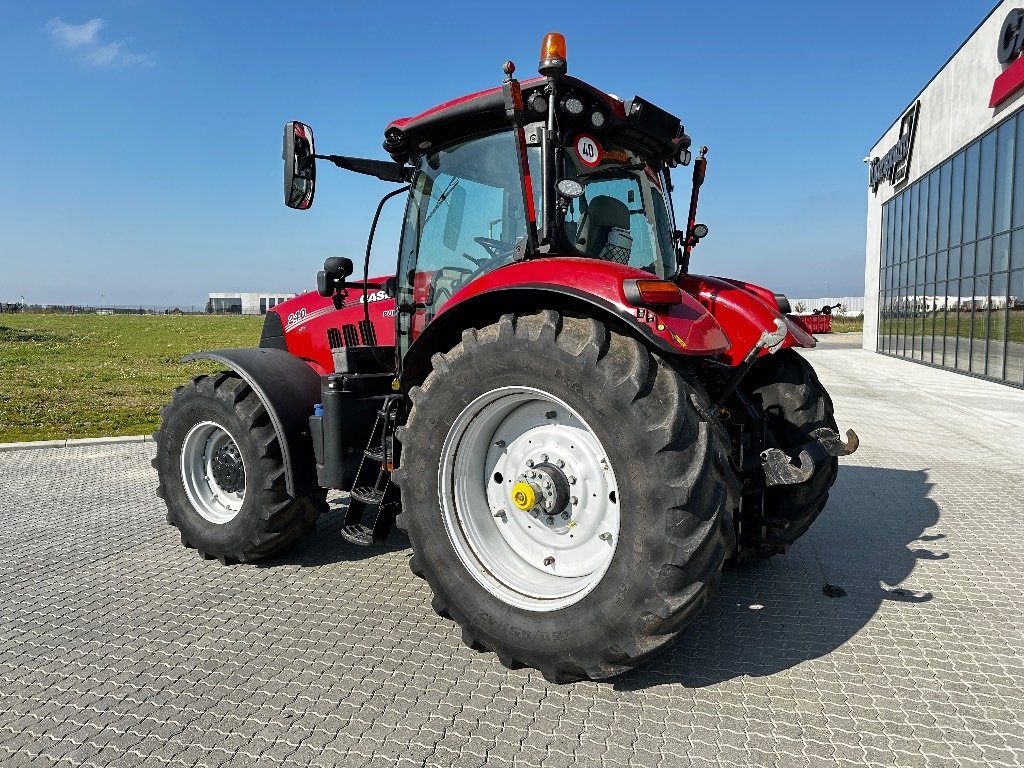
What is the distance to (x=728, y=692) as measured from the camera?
2.82 metres

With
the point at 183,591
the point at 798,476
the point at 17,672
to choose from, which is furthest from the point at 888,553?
the point at 17,672

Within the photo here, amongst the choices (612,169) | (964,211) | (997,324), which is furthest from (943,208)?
(612,169)

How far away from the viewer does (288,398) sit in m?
4.18

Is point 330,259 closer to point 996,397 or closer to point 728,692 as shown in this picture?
point 728,692

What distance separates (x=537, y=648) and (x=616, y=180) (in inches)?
90.8

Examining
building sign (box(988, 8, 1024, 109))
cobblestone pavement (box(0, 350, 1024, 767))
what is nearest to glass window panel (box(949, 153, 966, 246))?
building sign (box(988, 8, 1024, 109))

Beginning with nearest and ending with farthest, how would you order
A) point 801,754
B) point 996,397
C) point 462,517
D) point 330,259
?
point 801,754
point 462,517
point 330,259
point 996,397

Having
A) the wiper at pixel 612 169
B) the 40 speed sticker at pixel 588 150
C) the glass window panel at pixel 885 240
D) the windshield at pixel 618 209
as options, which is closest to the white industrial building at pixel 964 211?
the glass window panel at pixel 885 240

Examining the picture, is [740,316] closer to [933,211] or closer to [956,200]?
[956,200]

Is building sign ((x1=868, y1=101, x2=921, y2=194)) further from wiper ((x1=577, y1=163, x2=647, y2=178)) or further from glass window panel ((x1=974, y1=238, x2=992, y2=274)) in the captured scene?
wiper ((x1=577, y1=163, x2=647, y2=178))

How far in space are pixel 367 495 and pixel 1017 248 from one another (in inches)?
612

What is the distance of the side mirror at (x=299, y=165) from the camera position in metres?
3.75

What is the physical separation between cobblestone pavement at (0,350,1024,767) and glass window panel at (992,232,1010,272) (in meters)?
→ 12.5

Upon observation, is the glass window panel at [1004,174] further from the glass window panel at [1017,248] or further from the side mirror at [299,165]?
the side mirror at [299,165]
